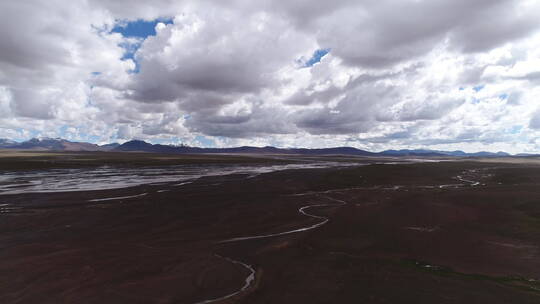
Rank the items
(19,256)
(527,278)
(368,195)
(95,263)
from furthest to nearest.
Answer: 1. (368,195)
2. (19,256)
3. (95,263)
4. (527,278)

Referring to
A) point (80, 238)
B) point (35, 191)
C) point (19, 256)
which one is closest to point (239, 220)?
point (80, 238)

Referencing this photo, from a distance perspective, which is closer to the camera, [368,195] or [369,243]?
[369,243]

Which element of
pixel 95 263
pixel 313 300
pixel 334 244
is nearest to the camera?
pixel 313 300

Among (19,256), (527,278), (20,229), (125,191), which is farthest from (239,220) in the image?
(125,191)

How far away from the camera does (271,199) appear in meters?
32.0

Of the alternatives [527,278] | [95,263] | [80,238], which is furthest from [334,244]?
[80,238]

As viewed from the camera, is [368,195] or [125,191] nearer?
[368,195]

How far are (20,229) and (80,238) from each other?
18.0ft

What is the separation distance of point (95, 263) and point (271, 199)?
19.7 m

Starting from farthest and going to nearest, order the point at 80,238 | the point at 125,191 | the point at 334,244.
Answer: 1. the point at 125,191
2. the point at 80,238
3. the point at 334,244

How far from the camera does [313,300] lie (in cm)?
1010

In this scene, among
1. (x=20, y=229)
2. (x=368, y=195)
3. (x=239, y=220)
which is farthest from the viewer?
(x=368, y=195)

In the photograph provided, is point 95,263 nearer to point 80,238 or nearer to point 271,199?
point 80,238

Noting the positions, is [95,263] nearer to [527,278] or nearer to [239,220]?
[239,220]
